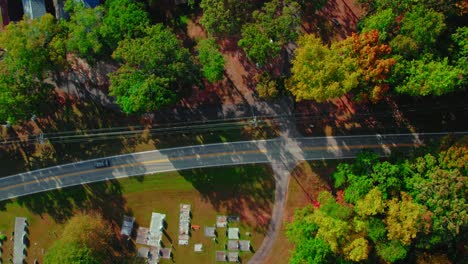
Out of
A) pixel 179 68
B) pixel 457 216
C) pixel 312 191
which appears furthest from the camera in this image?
pixel 312 191

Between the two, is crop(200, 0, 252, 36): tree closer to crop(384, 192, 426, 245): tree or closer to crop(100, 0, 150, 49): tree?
crop(100, 0, 150, 49): tree

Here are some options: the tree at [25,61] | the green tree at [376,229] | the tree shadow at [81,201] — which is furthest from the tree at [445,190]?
the tree at [25,61]

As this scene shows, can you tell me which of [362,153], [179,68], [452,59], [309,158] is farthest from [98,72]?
[452,59]

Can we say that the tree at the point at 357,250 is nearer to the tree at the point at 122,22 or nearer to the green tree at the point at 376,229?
the green tree at the point at 376,229

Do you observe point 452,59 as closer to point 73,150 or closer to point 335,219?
point 335,219

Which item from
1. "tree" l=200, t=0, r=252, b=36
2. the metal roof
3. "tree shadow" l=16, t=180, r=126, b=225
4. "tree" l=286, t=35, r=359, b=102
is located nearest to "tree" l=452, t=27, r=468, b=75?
"tree" l=286, t=35, r=359, b=102

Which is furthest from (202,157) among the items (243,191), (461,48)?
(461,48)
